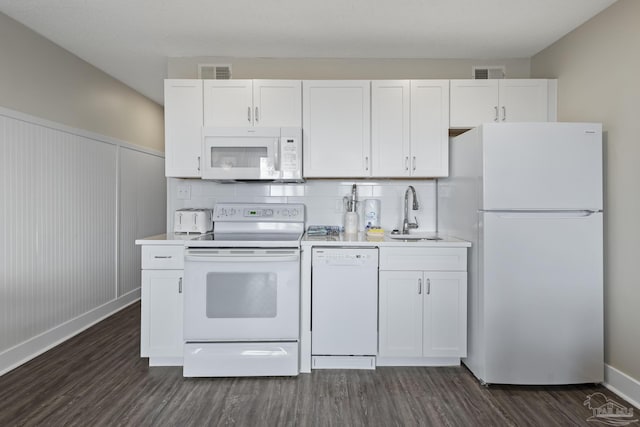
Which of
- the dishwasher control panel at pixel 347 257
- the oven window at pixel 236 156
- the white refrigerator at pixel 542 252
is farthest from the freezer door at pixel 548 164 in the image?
the oven window at pixel 236 156

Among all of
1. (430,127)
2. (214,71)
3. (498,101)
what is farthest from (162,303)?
(498,101)

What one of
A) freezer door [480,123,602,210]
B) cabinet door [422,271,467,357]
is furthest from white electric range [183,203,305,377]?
freezer door [480,123,602,210]

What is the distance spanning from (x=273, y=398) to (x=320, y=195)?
5.44ft

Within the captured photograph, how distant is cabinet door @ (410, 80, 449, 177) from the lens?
2.83 metres

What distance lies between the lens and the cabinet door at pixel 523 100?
283 cm

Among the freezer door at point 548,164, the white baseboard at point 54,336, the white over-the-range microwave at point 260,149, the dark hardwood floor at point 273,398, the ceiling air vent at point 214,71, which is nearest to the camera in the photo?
the dark hardwood floor at point 273,398

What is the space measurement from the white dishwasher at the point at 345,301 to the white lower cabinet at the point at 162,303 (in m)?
0.97

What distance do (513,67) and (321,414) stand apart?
3.19 meters

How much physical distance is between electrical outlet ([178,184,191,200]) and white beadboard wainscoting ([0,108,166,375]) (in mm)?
954

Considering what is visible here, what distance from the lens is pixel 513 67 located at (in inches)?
124

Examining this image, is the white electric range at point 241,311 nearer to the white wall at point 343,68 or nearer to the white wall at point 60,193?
the white wall at point 60,193

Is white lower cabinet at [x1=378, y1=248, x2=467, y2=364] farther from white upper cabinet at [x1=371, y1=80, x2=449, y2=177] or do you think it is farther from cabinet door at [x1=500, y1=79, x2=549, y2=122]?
cabinet door at [x1=500, y1=79, x2=549, y2=122]

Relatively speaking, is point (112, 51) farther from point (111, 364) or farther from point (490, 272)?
point (490, 272)

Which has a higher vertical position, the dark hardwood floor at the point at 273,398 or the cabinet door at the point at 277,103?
the cabinet door at the point at 277,103
